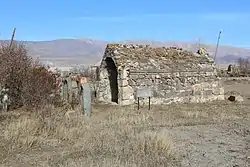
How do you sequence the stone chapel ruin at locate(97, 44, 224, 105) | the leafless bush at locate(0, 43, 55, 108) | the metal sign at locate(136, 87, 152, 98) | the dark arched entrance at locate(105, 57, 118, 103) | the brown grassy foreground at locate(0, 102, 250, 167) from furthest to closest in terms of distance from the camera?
the dark arched entrance at locate(105, 57, 118, 103), the stone chapel ruin at locate(97, 44, 224, 105), the metal sign at locate(136, 87, 152, 98), the leafless bush at locate(0, 43, 55, 108), the brown grassy foreground at locate(0, 102, 250, 167)

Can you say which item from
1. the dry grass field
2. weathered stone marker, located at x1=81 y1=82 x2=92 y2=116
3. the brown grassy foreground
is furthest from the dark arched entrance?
the brown grassy foreground

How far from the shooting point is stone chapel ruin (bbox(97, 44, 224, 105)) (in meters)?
20.9

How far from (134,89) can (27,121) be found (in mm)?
10446

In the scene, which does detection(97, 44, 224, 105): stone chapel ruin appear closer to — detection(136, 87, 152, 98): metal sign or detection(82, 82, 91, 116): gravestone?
detection(136, 87, 152, 98): metal sign

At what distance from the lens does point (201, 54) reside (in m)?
25.5

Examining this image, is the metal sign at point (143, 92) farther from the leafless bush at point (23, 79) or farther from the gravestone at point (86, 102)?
the leafless bush at point (23, 79)

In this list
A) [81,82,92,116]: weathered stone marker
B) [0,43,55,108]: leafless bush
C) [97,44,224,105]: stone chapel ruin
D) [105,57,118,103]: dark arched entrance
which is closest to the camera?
[0,43,55,108]: leafless bush

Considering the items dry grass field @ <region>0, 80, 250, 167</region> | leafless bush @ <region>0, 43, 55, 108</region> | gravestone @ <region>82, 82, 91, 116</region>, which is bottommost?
dry grass field @ <region>0, 80, 250, 167</region>

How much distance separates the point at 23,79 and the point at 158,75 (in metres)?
7.00

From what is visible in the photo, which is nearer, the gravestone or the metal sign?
the gravestone

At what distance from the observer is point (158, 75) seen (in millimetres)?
21703

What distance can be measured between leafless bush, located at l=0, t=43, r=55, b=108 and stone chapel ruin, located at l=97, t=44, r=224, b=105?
144 inches

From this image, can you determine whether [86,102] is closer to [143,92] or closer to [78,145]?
[143,92]

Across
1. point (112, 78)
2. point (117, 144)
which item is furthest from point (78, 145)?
point (112, 78)
